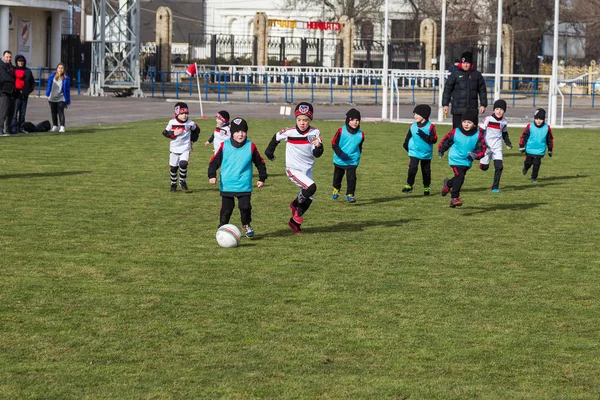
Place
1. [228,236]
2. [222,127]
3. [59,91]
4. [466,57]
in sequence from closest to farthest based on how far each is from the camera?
[228,236]
[222,127]
[466,57]
[59,91]

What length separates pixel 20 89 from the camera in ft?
86.0

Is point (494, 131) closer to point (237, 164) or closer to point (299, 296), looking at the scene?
point (237, 164)

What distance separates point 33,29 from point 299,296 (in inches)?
1929

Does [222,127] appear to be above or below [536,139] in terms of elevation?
above

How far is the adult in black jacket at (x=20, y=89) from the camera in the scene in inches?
1032

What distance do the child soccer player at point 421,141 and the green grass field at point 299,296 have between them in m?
0.47

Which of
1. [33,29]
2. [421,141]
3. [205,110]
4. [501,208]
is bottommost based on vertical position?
[501,208]

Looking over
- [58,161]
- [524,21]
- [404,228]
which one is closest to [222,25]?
[524,21]

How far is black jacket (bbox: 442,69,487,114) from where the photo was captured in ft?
66.3

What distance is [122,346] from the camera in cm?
768

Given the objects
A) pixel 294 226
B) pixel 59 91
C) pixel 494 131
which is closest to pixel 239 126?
pixel 294 226

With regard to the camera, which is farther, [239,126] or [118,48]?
[118,48]

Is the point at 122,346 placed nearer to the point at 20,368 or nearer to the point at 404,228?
the point at 20,368

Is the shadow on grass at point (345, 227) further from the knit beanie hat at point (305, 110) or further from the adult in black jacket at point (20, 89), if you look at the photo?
the adult in black jacket at point (20, 89)
